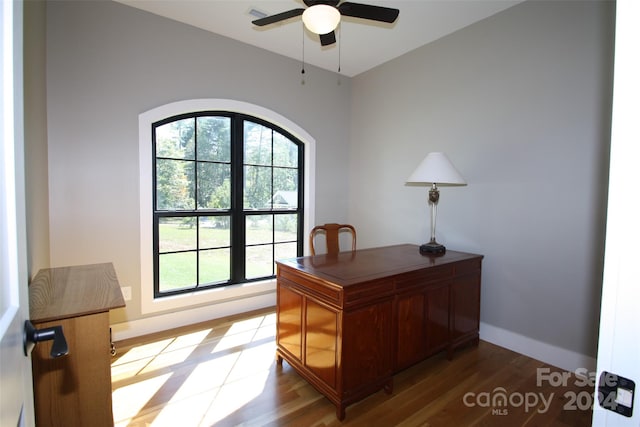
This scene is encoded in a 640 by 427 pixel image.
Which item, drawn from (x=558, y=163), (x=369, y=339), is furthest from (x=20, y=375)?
(x=558, y=163)

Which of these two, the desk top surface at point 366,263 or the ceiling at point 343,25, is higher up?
the ceiling at point 343,25

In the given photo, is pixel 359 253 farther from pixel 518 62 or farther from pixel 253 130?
pixel 518 62

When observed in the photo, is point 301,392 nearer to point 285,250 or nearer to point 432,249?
point 432,249

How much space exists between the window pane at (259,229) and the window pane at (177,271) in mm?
663

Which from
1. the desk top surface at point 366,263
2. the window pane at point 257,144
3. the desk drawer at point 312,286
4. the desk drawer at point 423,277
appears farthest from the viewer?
the window pane at point 257,144

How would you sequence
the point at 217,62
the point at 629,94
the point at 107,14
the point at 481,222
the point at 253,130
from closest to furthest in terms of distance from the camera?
the point at 629,94 < the point at 107,14 < the point at 481,222 < the point at 217,62 < the point at 253,130

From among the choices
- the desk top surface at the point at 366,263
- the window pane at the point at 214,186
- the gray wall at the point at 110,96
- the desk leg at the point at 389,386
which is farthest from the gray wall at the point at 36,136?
the desk leg at the point at 389,386

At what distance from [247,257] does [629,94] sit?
3410 millimetres

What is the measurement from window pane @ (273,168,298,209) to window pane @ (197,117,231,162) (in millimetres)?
667

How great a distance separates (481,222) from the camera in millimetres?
2877

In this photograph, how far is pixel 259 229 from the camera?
3658 mm

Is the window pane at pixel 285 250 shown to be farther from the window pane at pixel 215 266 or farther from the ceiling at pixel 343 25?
the ceiling at pixel 343 25

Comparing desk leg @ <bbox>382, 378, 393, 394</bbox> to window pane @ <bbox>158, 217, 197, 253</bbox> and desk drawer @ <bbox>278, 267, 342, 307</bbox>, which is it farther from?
window pane @ <bbox>158, 217, 197, 253</bbox>

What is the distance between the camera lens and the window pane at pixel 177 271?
10.0 ft
